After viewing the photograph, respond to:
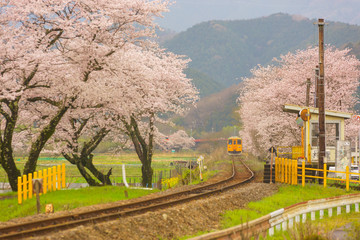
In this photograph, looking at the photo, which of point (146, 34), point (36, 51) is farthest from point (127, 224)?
point (146, 34)

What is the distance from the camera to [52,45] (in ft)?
70.7

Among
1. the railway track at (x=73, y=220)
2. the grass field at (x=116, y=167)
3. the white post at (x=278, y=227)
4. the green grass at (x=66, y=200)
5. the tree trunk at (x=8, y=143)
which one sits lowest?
the grass field at (x=116, y=167)

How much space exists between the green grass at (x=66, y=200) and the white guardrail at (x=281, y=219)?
7.33m

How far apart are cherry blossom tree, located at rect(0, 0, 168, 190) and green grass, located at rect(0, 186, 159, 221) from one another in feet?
10.6

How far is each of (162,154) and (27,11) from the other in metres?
111

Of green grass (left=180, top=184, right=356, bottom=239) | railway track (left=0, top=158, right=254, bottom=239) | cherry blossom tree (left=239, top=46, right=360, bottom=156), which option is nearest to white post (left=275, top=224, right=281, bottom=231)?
green grass (left=180, top=184, right=356, bottom=239)

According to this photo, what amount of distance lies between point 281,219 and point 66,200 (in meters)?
8.93

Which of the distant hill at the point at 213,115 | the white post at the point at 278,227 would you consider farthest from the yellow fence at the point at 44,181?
the distant hill at the point at 213,115

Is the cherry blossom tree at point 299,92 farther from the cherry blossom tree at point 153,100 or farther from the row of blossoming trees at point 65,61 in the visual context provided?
the row of blossoming trees at point 65,61

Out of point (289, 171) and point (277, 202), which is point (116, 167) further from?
point (277, 202)

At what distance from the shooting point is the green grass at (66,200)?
53.6ft

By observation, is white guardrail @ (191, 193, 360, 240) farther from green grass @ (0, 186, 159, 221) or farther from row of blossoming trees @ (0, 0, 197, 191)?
row of blossoming trees @ (0, 0, 197, 191)

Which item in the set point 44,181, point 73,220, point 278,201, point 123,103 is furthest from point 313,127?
point 73,220

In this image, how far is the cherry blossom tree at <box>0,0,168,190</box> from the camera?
64.4 ft
